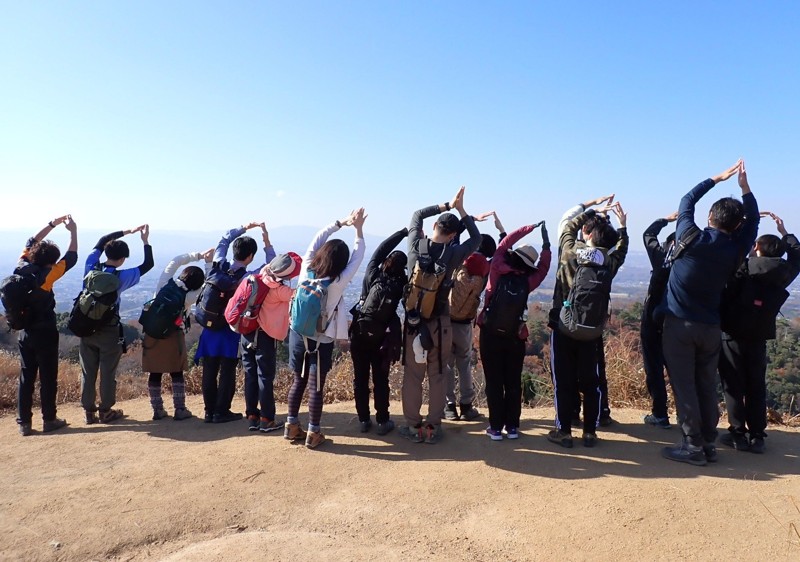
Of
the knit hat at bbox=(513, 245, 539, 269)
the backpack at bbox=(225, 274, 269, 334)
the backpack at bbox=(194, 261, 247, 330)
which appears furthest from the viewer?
the backpack at bbox=(194, 261, 247, 330)

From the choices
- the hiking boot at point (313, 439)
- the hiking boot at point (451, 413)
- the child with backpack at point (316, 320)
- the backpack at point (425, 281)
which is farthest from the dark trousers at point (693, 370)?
the hiking boot at point (313, 439)

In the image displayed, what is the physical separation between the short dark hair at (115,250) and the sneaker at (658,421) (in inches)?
234

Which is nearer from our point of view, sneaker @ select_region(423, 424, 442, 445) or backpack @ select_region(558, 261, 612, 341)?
backpack @ select_region(558, 261, 612, 341)

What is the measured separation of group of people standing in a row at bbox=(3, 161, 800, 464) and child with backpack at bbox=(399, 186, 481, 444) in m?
0.01

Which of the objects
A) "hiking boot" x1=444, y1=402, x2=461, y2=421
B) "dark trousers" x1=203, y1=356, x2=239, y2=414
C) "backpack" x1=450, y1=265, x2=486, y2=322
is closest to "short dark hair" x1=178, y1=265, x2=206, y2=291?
"dark trousers" x1=203, y1=356, x2=239, y2=414

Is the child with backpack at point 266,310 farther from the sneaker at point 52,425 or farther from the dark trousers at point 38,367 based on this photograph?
the sneaker at point 52,425

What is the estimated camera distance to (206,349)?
5543 mm

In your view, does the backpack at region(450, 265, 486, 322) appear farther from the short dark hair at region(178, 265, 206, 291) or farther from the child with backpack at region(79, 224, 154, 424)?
the child with backpack at region(79, 224, 154, 424)

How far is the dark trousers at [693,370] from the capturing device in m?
4.27

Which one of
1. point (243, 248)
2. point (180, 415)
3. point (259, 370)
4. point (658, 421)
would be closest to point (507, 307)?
point (658, 421)

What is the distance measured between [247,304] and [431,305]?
5.93 feet

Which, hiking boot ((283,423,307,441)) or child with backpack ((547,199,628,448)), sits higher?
child with backpack ((547,199,628,448))

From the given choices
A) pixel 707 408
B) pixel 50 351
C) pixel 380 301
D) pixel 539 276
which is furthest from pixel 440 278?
pixel 50 351

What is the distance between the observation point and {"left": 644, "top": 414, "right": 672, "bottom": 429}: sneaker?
546 cm
